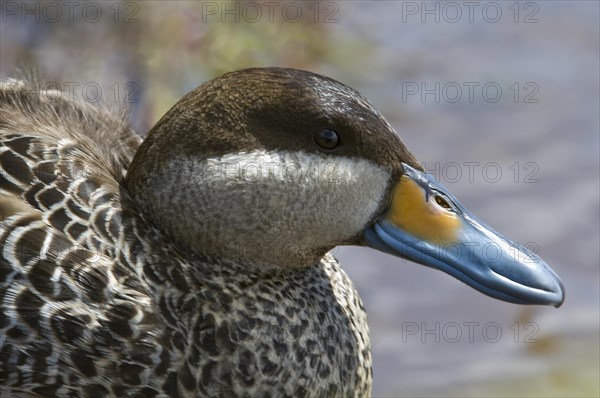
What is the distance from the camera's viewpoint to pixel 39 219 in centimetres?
354

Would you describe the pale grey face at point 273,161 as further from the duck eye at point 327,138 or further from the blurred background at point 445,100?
the blurred background at point 445,100

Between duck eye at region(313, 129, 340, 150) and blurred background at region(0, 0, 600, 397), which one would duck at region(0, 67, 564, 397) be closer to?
duck eye at region(313, 129, 340, 150)

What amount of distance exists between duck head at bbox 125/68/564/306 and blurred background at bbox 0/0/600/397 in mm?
1239

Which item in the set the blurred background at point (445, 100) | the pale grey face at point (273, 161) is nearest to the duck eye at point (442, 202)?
the pale grey face at point (273, 161)

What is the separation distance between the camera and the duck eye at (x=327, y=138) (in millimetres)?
3559

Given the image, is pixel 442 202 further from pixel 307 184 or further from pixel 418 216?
pixel 307 184

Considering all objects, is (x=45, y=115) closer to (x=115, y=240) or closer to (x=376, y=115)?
(x=115, y=240)

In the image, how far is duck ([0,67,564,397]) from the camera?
3504mm

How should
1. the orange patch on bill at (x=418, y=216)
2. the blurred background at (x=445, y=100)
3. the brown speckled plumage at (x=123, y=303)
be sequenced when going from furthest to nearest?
the blurred background at (x=445, y=100) < the orange patch on bill at (x=418, y=216) < the brown speckled plumage at (x=123, y=303)

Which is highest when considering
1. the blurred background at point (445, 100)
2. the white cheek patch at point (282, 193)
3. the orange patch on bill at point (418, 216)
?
the blurred background at point (445, 100)

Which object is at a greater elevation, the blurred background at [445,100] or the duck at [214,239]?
the blurred background at [445,100]

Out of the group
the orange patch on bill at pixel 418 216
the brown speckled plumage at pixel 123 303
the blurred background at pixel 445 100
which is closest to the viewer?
the brown speckled plumage at pixel 123 303

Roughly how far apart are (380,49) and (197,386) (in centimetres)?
341

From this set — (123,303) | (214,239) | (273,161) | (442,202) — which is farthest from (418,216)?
(123,303)
